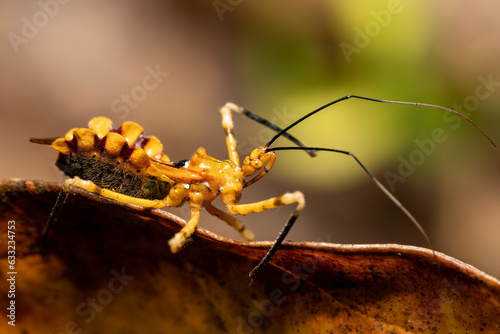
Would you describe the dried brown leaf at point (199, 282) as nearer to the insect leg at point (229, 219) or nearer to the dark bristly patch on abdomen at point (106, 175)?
the dark bristly patch on abdomen at point (106, 175)

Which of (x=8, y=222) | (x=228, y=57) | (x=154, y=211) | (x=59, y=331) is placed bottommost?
(x=59, y=331)

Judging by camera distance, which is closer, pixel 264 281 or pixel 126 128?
pixel 264 281

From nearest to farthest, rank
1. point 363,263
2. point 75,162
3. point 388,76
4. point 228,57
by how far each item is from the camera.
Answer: point 363,263 < point 75,162 < point 388,76 < point 228,57

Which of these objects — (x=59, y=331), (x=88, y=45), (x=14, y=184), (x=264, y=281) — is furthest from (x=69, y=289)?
(x=88, y=45)

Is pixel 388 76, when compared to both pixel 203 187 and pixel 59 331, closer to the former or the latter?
pixel 203 187

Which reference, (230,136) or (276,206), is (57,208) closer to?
(276,206)

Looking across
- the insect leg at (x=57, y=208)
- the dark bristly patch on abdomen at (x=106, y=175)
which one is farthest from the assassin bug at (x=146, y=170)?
the insect leg at (x=57, y=208)

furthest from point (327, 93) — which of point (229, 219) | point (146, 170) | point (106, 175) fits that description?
point (106, 175)
